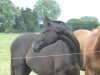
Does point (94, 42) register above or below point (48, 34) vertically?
below

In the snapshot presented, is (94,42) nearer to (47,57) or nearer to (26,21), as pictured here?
(47,57)

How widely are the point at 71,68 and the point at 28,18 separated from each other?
47453mm

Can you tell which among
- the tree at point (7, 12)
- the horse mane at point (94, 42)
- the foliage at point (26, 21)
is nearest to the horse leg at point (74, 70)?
the horse mane at point (94, 42)

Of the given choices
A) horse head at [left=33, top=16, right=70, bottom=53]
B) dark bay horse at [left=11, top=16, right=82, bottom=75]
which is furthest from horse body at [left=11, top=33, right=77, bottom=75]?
horse head at [left=33, top=16, right=70, bottom=53]

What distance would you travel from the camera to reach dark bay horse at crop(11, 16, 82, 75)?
5953mm

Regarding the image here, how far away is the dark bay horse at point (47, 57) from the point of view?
5953 mm

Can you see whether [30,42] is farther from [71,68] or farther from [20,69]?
[71,68]

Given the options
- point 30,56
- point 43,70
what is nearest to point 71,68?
point 43,70

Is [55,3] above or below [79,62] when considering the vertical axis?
above

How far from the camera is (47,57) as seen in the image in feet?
21.4

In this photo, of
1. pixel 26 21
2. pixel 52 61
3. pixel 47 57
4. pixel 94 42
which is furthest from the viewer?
pixel 26 21

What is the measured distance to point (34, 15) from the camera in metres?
54.3

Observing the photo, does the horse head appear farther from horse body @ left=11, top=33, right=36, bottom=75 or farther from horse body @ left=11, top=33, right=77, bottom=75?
horse body @ left=11, top=33, right=36, bottom=75

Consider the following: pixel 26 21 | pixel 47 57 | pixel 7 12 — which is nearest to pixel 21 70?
pixel 47 57
